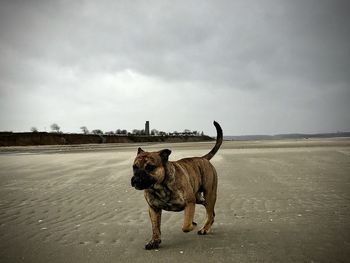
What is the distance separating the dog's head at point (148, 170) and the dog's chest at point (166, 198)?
179 mm

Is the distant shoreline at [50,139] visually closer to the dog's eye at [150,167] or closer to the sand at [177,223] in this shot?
the sand at [177,223]

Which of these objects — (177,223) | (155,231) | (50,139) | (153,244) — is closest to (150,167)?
(155,231)

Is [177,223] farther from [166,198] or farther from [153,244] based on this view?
[166,198]

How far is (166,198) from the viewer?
4457 millimetres

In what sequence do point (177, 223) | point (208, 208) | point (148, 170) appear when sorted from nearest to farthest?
point (148, 170)
point (208, 208)
point (177, 223)

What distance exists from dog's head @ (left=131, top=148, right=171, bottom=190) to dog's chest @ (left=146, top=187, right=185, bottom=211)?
0.18 m

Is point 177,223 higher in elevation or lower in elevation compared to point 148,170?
lower

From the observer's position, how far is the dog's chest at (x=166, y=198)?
4.45m

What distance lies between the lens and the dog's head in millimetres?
4203

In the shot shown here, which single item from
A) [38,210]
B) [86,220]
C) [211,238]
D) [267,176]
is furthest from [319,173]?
[38,210]

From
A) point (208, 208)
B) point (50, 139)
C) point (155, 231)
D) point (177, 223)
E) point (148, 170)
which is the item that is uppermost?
point (50, 139)

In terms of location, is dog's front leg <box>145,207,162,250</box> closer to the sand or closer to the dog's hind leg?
the sand

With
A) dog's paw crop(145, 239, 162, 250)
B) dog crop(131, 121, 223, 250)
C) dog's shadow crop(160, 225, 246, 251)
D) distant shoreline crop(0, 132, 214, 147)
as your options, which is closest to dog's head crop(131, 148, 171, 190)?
→ dog crop(131, 121, 223, 250)

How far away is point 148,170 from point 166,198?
1.66 feet
